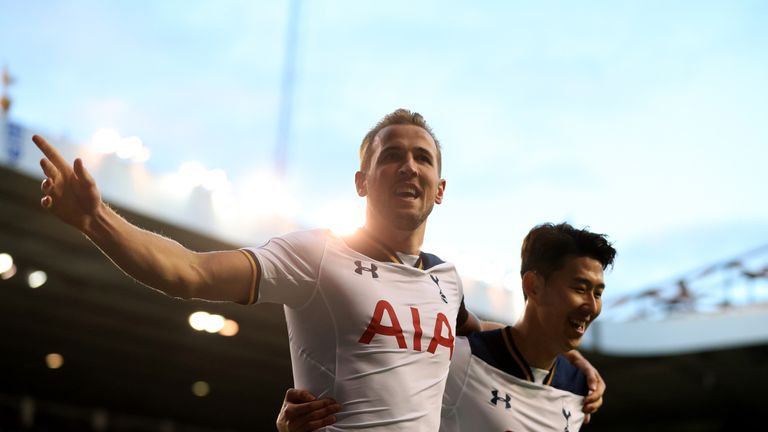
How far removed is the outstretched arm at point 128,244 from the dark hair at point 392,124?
0.95m

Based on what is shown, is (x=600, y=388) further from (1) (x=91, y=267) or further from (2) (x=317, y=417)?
(1) (x=91, y=267)

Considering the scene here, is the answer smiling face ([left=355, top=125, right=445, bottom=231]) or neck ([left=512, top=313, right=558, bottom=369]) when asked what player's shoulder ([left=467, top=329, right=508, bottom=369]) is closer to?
neck ([left=512, top=313, right=558, bottom=369])

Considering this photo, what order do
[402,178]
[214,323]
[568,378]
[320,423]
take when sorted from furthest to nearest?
[214,323] < [568,378] < [402,178] < [320,423]

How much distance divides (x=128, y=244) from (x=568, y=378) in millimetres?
2798

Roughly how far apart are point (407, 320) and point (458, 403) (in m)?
1.17

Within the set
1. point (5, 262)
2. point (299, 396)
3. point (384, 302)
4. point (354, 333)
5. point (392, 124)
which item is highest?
point (5, 262)

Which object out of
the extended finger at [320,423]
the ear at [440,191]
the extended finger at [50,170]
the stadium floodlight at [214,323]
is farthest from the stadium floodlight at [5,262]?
the extended finger at [50,170]

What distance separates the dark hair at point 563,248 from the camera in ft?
15.0

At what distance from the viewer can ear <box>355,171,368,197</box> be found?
3.68m

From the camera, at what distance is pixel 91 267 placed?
13805 millimetres

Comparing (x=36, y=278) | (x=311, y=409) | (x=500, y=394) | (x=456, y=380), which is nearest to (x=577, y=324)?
(x=500, y=394)

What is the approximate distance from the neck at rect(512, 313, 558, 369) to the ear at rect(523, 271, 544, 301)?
0.11 metres

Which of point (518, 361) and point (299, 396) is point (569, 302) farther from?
point (299, 396)

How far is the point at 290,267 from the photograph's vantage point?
3186 mm
